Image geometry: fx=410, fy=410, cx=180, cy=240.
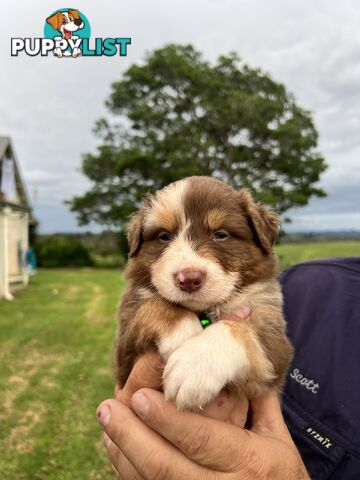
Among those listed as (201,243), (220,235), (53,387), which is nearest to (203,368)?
(201,243)

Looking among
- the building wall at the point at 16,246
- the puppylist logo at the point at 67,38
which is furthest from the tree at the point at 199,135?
the puppylist logo at the point at 67,38

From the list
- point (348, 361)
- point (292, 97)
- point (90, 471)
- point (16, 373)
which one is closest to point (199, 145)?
point (292, 97)

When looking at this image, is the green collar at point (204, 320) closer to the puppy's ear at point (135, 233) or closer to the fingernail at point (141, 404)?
the fingernail at point (141, 404)

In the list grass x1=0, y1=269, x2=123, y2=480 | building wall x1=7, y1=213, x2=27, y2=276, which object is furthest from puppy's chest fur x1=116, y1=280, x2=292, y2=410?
building wall x1=7, y1=213, x2=27, y2=276

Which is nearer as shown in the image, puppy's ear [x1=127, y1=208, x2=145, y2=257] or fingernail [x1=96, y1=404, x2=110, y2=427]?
fingernail [x1=96, y1=404, x2=110, y2=427]

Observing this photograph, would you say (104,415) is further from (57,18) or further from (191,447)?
(57,18)

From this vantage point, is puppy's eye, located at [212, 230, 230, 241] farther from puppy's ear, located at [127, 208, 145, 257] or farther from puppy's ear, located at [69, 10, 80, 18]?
puppy's ear, located at [69, 10, 80, 18]

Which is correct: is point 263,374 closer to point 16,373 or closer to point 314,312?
point 314,312
